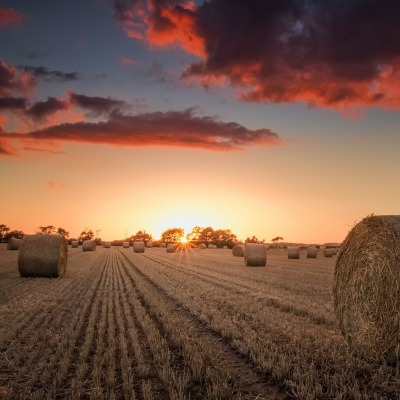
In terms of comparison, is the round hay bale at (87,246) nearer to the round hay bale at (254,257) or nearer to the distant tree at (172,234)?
the round hay bale at (254,257)

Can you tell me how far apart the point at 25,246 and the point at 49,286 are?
440cm

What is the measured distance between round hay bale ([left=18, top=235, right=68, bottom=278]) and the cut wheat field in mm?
6222

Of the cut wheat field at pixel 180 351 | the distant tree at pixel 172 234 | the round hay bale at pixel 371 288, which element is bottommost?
the cut wheat field at pixel 180 351

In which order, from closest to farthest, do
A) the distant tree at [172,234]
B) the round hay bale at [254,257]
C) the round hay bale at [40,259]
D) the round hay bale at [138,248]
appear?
1. the round hay bale at [40,259]
2. the round hay bale at [254,257]
3. the round hay bale at [138,248]
4. the distant tree at [172,234]

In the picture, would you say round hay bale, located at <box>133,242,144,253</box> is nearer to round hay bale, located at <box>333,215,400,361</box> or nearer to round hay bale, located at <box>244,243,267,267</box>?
round hay bale, located at <box>244,243,267,267</box>

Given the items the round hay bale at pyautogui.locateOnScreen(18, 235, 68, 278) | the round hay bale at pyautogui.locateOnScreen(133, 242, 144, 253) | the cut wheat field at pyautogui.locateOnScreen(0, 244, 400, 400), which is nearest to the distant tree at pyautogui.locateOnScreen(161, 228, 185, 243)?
the round hay bale at pyautogui.locateOnScreen(133, 242, 144, 253)

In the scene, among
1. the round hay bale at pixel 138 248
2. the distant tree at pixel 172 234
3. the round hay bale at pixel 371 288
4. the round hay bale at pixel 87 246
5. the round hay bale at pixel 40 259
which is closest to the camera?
the round hay bale at pixel 371 288

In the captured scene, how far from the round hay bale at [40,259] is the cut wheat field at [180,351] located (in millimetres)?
6222

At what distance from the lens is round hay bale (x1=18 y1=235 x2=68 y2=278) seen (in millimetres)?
19609

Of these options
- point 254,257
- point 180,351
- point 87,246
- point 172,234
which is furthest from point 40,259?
point 172,234

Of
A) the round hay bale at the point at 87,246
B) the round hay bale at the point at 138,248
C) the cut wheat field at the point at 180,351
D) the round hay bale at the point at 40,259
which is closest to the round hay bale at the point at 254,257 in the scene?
the round hay bale at the point at 40,259

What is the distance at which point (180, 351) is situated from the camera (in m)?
7.35

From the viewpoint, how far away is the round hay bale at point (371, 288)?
283 inches

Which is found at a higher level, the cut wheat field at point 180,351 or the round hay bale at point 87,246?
the round hay bale at point 87,246
